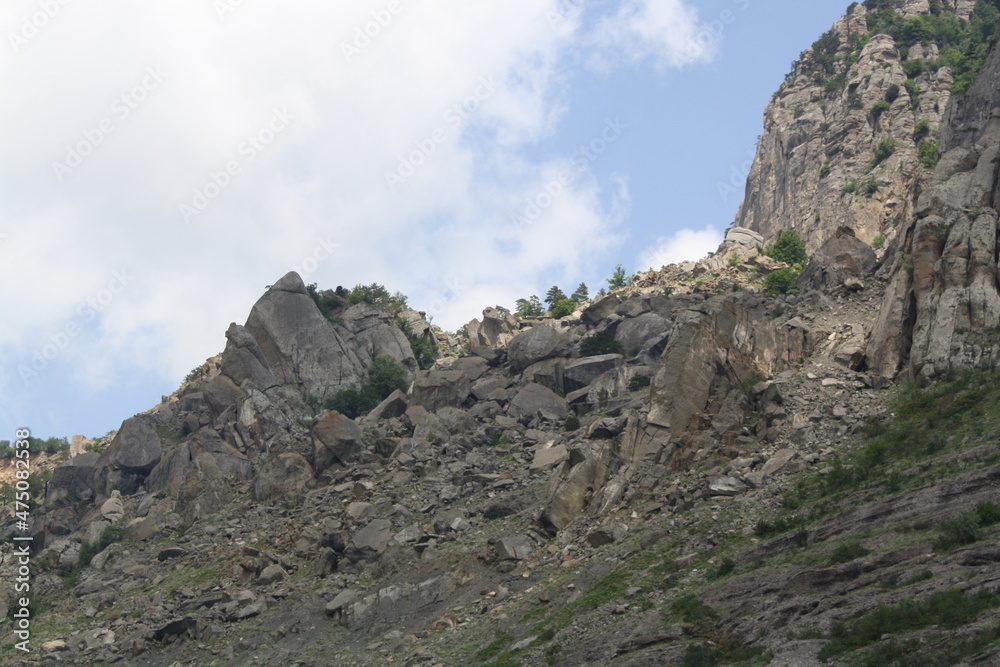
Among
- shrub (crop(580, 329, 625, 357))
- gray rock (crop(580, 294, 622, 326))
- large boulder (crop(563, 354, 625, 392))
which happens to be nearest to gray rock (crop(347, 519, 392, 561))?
large boulder (crop(563, 354, 625, 392))

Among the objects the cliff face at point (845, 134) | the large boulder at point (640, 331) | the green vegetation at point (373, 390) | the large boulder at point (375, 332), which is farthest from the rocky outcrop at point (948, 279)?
the large boulder at point (375, 332)

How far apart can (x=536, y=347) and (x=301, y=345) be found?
2453 cm

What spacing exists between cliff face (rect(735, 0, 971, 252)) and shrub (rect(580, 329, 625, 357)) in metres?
30.4

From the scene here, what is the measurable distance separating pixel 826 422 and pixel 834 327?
15.3 m

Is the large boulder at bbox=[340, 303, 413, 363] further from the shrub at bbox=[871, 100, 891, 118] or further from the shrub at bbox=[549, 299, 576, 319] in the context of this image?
the shrub at bbox=[871, 100, 891, 118]

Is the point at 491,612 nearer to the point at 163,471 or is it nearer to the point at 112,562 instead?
the point at 112,562

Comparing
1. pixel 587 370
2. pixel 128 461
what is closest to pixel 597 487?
pixel 587 370

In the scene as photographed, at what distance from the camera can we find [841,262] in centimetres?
7181

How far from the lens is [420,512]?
5919cm

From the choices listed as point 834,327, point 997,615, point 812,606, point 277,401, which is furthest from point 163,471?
point 997,615

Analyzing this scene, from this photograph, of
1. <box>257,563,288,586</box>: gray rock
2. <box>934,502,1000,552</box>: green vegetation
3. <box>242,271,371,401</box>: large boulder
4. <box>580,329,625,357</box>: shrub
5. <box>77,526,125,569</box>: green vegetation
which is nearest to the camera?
<box>934,502,1000,552</box>: green vegetation

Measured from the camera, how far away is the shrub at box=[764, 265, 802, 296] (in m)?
92.1

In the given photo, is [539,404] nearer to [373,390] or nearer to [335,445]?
[335,445]

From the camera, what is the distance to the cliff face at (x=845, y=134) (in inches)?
4397
